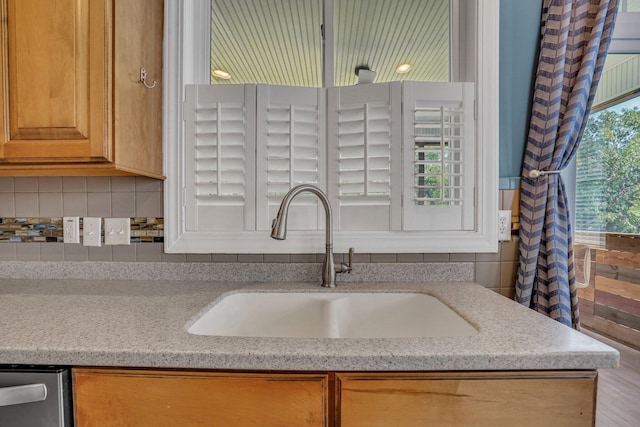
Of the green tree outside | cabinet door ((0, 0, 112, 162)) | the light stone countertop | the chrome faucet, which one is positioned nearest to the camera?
the light stone countertop

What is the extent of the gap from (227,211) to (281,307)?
42 centimetres

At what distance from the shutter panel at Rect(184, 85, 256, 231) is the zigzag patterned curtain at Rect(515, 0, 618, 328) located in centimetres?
106

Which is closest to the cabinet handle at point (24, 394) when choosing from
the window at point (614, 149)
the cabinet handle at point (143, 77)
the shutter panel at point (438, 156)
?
the cabinet handle at point (143, 77)

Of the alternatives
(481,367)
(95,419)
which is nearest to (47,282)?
(95,419)

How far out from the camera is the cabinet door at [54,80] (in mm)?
903

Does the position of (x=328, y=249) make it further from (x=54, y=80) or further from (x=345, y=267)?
(x=54, y=80)

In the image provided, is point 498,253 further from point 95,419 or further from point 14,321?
point 14,321

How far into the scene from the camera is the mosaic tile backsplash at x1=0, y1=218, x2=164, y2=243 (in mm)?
1226

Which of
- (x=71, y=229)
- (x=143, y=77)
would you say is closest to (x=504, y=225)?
(x=143, y=77)

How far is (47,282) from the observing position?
3.85ft

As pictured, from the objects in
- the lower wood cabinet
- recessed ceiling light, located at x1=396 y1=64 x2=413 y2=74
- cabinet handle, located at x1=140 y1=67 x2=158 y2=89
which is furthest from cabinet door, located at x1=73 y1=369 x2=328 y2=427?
recessed ceiling light, located at x1=396 y1=64 x2=413 y2=74

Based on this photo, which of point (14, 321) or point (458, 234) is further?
point (458, 234)

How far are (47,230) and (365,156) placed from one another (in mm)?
1290

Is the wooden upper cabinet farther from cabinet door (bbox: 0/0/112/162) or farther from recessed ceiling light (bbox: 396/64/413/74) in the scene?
recessed ceiling light (bbox: 396/64/413/74)
